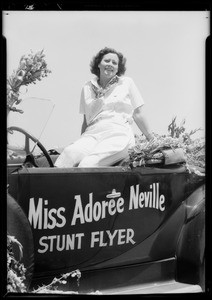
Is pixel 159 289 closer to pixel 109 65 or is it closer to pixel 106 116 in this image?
pixel 106 116

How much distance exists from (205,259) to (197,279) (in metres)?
0.14

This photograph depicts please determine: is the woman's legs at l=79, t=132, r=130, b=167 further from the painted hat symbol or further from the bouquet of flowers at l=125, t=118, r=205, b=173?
the painted hat symbol

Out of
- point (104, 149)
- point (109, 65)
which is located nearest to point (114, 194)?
point (104, 149)

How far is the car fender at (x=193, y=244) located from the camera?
3.58 meters

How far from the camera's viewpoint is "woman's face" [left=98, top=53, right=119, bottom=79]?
3467mm

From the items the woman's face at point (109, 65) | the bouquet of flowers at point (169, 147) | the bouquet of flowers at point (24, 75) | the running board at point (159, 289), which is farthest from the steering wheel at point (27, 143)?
the running board at point (159, 289)

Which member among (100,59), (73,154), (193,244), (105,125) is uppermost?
(100,59)

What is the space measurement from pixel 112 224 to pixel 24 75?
3.50ft

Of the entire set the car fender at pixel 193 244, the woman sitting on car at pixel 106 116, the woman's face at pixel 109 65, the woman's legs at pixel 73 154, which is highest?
the woman's face at pixel 109 65

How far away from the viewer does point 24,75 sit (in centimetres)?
340

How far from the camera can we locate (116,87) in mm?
3537

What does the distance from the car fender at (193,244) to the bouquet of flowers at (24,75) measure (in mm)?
1246

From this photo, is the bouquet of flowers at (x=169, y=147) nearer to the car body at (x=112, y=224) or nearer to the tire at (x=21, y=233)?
the car body at (x=112, y=224)
